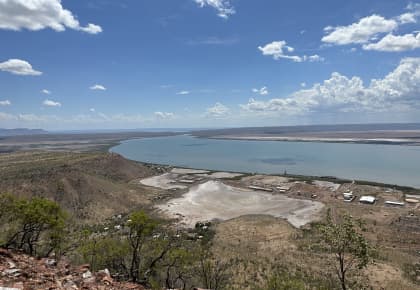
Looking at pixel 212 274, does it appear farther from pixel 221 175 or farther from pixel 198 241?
pixel 221 175

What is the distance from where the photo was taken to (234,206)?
65.6 metres

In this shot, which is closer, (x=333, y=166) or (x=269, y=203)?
(x=269, y=203)

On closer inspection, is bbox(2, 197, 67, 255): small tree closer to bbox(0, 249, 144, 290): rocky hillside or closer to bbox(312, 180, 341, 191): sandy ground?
bbox(0, 249, 144, 290): rocky hillside

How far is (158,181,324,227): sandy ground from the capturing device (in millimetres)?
57812

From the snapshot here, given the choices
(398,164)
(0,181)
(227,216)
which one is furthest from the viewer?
(398,164)

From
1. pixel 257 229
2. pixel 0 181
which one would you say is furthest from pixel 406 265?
pixel 0 181

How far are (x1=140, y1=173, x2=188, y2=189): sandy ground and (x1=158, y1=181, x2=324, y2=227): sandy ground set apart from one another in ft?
33.2

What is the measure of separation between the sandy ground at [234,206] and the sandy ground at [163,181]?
10131 millimetres

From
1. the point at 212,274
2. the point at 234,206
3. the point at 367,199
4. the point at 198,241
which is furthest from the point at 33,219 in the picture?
the point at 367,199

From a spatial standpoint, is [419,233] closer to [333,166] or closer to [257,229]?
[257,229]

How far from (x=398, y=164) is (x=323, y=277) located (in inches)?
4731

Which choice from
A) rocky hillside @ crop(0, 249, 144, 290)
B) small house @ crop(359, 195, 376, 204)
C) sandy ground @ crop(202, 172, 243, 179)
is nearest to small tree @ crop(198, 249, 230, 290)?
rocky hillside @ crop(0, 249, 144, 290)

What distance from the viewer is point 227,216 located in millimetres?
58250

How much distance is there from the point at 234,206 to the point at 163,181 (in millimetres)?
38426
